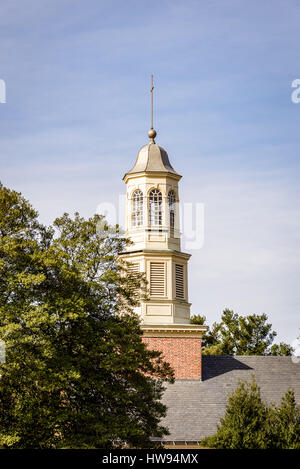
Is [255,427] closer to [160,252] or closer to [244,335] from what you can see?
[160,252]

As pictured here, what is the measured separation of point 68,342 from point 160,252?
42.7 feet

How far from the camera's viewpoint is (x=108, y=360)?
75.3 ft

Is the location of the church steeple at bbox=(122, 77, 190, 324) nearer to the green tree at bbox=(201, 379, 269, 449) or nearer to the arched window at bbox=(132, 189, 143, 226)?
the arched window at bbox=(132, 189, 143, 226)

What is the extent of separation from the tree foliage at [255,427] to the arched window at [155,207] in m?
11.8

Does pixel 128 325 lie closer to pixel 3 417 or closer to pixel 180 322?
pixel 3 417

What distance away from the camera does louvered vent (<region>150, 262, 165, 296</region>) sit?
3550 centimetres

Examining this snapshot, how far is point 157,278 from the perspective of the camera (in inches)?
1409

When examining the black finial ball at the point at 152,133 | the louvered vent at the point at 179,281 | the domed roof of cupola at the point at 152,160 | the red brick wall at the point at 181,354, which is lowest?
the red brick wall at the point at 181,354

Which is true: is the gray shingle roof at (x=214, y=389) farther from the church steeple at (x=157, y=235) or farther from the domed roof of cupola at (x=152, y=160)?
the domed roof of cupola at (x=152, y=160)

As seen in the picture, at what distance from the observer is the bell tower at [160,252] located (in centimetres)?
3519

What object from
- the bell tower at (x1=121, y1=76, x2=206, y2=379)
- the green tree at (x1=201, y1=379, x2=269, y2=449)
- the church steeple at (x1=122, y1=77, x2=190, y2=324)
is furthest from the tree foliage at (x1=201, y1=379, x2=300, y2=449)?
the church steeple at (x1=122, y1=77, x2=190, y2=324)

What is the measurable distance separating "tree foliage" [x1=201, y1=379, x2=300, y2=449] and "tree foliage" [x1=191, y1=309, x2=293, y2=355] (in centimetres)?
3299

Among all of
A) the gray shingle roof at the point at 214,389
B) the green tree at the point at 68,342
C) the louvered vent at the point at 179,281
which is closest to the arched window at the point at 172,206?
the louvered vent at the point at 179,281
